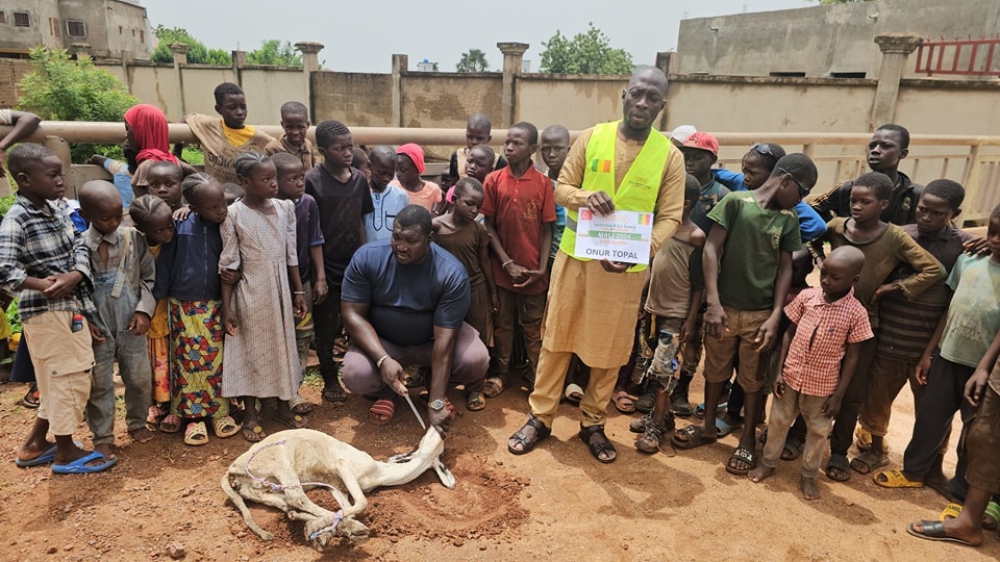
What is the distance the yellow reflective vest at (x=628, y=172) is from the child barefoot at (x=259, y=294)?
1.65 metres

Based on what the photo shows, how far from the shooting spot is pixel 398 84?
723 inches

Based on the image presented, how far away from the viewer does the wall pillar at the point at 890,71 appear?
11039 millimetres

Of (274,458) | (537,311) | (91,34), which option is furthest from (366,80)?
(91,34)

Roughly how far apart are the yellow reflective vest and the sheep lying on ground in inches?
60.5

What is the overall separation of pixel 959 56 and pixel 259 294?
1878 cm

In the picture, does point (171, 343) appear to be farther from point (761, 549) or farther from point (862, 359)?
point (862, 359)

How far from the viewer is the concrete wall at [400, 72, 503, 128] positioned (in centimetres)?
1683

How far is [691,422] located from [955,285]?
67.8 inches

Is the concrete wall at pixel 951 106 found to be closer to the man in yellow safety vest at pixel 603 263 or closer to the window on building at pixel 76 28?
the man in yellow safety vest at pixel 603 263

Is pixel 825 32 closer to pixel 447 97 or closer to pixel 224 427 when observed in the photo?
pixel 447 97

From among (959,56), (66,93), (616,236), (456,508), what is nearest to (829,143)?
(616,236)

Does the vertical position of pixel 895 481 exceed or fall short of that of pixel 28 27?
it falls short

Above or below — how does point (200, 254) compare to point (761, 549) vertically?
above

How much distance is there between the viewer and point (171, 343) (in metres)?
3.59
